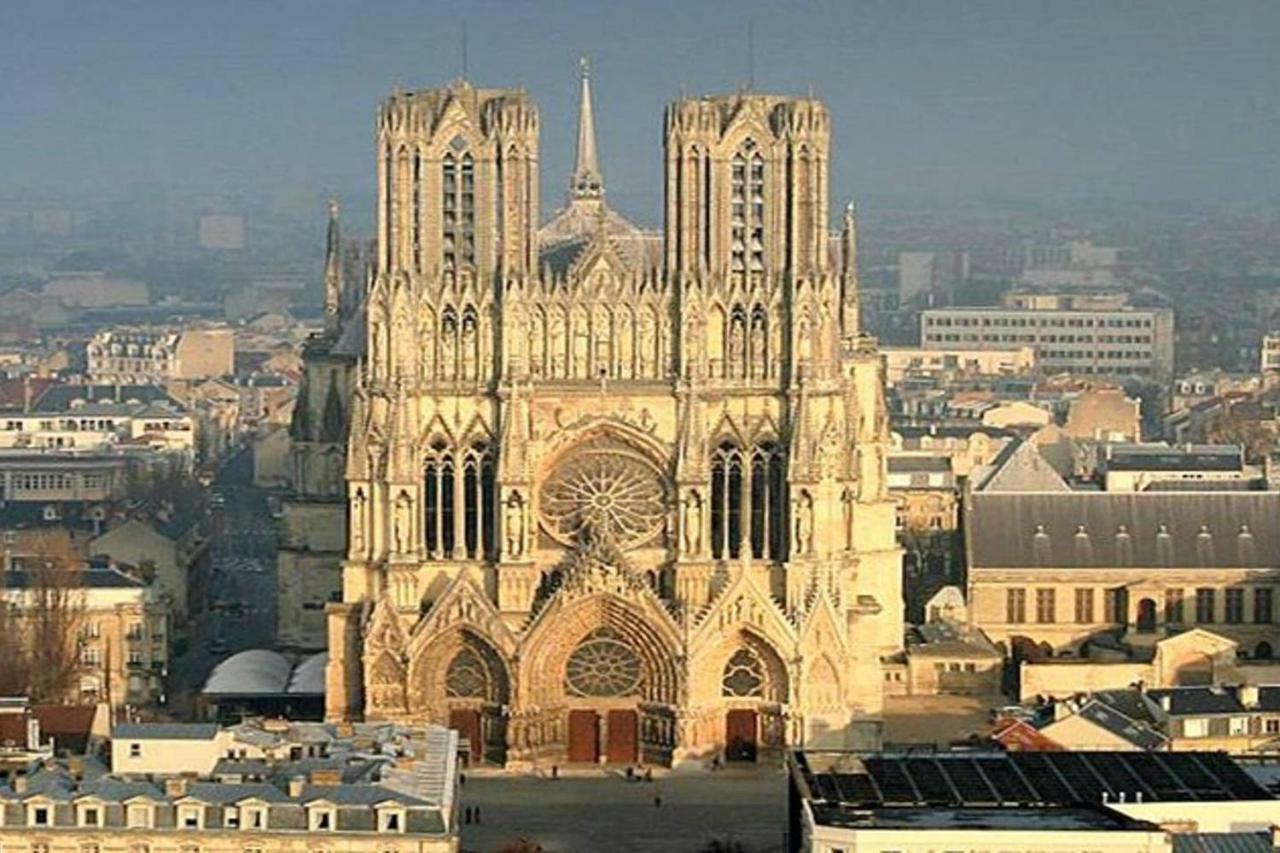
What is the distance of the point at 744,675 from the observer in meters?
92.6

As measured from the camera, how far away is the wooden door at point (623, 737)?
9319 centimetres

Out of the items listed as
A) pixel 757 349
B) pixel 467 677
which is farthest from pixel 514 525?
→ pixel 757 349

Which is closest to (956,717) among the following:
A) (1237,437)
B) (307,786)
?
(307,786)

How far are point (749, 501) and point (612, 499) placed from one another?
11.9ft

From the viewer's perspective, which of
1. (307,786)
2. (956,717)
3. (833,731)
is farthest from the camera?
(956,717)

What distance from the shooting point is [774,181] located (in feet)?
307

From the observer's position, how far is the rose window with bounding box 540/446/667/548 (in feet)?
307

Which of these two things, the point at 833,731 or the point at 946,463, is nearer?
the point at 833,731

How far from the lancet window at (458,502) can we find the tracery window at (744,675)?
697cm

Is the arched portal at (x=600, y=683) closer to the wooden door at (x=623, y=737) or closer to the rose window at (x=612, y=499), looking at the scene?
the wooden door at (x=623, y=737)

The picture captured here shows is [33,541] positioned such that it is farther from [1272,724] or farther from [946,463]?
[1272,724]

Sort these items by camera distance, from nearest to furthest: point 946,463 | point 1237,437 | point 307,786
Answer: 1. point 307,786
2. point 946,463
3. point 1237,437

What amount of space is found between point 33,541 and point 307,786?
46732 mm

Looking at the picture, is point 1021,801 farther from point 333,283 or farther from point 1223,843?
point 333,283
